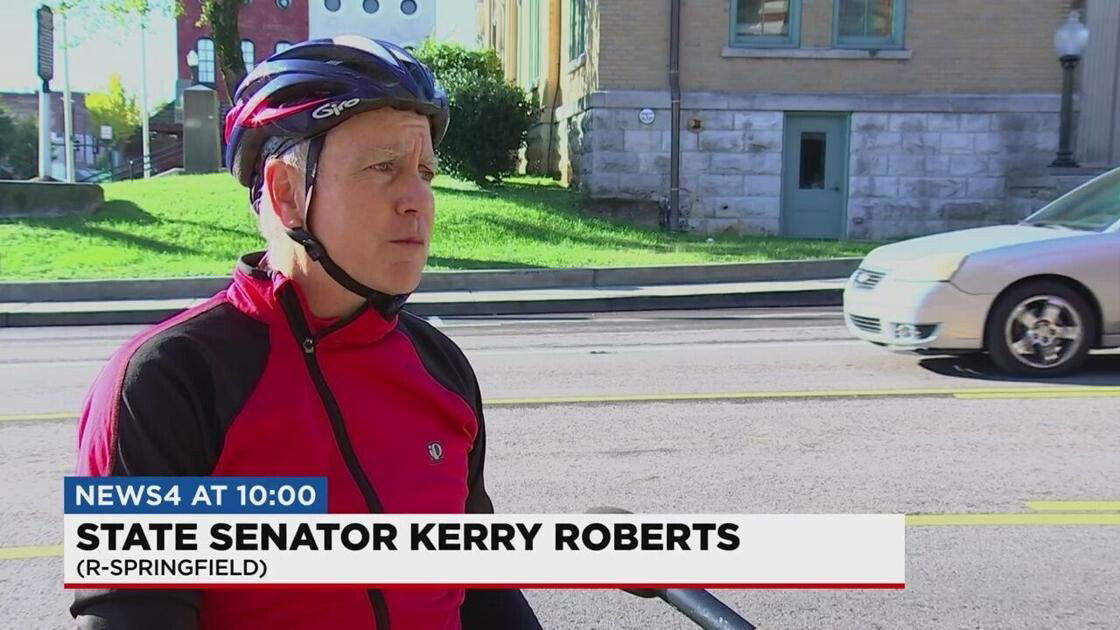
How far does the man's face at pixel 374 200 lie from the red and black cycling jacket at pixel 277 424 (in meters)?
0.09

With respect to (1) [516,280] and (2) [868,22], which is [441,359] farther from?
(2) [868,22]

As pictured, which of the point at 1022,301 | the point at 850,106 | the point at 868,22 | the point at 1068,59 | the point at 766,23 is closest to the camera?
the point at 1022,301

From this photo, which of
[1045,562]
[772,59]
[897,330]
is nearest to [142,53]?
[772,59]

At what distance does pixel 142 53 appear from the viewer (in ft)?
169

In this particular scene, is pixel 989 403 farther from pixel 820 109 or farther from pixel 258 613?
pixel 820 109

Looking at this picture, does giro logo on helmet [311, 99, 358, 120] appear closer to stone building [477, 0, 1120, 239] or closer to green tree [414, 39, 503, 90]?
stone building [477, 0, 1120, 239]

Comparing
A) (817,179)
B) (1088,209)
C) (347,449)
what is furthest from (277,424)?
(817,179)

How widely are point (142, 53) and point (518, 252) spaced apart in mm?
40834

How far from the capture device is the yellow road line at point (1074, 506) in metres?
5.01

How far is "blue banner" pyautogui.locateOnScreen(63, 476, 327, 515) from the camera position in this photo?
162cm

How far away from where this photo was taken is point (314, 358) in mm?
1787

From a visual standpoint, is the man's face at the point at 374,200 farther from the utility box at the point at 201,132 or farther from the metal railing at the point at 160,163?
the metal railing at the point at 160,163

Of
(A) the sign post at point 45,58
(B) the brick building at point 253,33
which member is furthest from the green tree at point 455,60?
(B) the brick building at point 253,33

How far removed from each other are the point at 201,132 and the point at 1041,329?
959 inches
